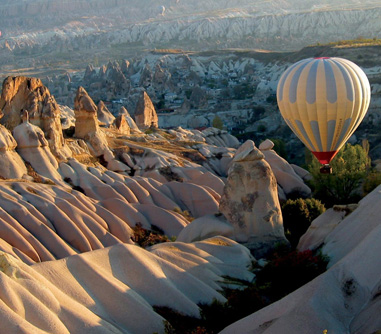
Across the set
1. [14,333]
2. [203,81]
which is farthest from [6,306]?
[203,81]

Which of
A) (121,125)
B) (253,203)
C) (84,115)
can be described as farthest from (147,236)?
(121,125)

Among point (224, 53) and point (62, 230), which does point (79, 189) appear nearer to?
point (62, 230)

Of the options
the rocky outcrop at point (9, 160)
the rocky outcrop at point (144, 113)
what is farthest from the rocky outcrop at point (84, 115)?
the rocky outcrop at point (144, 113)

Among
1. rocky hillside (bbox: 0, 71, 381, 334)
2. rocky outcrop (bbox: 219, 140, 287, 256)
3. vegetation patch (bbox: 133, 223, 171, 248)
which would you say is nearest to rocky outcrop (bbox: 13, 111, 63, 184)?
rocky hillside (bbox: 0, 71, 381, 334)

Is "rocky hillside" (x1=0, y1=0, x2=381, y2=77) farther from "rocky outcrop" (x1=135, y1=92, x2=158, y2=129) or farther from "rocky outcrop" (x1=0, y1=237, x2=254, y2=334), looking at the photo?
"rocky outcrop" (x1=0, y1=237, x2=254, y2=334)

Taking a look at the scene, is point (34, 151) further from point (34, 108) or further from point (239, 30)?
point (239, 30)

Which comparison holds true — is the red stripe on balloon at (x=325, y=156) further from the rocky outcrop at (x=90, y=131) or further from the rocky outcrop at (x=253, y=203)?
the rocky outcrop at (x=90, y=131)
